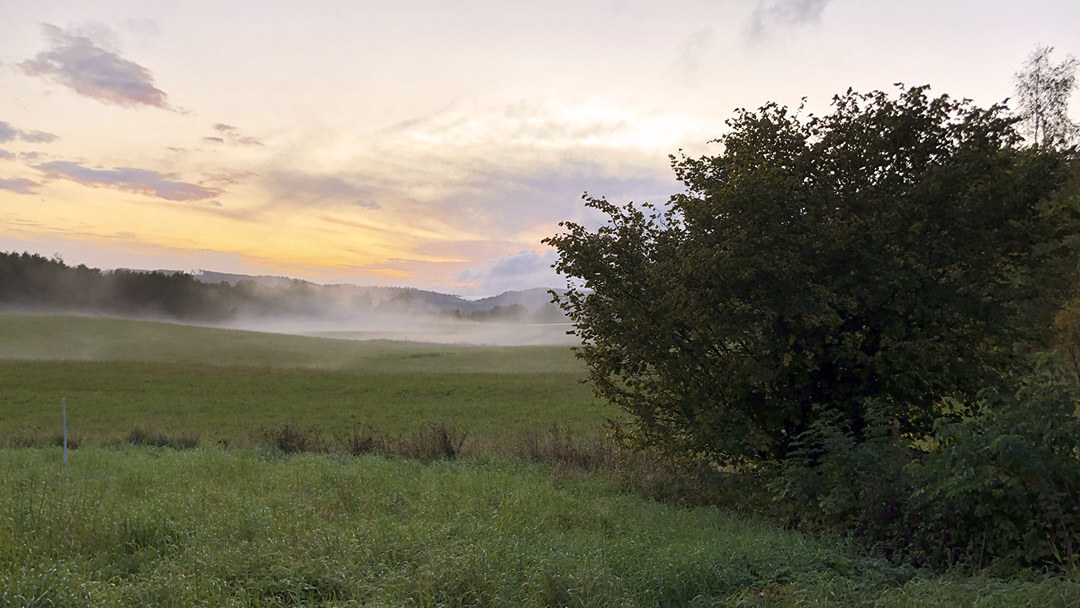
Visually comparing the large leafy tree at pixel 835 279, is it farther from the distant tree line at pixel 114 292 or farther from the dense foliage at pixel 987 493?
the distant tree line at pixel 114 292

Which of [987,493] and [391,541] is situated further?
[987,493]

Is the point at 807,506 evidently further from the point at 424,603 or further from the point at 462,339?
the point at 462,339

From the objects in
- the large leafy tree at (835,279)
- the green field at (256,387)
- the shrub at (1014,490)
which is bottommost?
the green field at (256,387)

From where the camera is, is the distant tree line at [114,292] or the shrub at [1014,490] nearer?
the shrub at [1014,490]

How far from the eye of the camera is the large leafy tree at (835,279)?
12562 mm

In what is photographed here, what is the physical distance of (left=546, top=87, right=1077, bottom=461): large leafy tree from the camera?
12562 millimetres

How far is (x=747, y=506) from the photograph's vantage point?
42.8ft

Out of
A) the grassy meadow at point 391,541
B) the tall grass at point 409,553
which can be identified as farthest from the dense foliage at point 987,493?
the tall grass at point 409,553

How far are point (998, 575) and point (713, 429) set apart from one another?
5607 millimetres

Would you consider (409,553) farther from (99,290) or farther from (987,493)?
(99,290)

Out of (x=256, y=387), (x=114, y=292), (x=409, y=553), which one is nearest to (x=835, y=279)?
(x=409, y=553)

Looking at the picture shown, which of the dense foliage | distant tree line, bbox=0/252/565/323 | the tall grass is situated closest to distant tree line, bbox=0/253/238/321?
distant tree line, bbox=0/252/565/323

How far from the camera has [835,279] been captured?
12.9 meters

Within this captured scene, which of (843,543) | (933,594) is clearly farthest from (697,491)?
(933,594)
